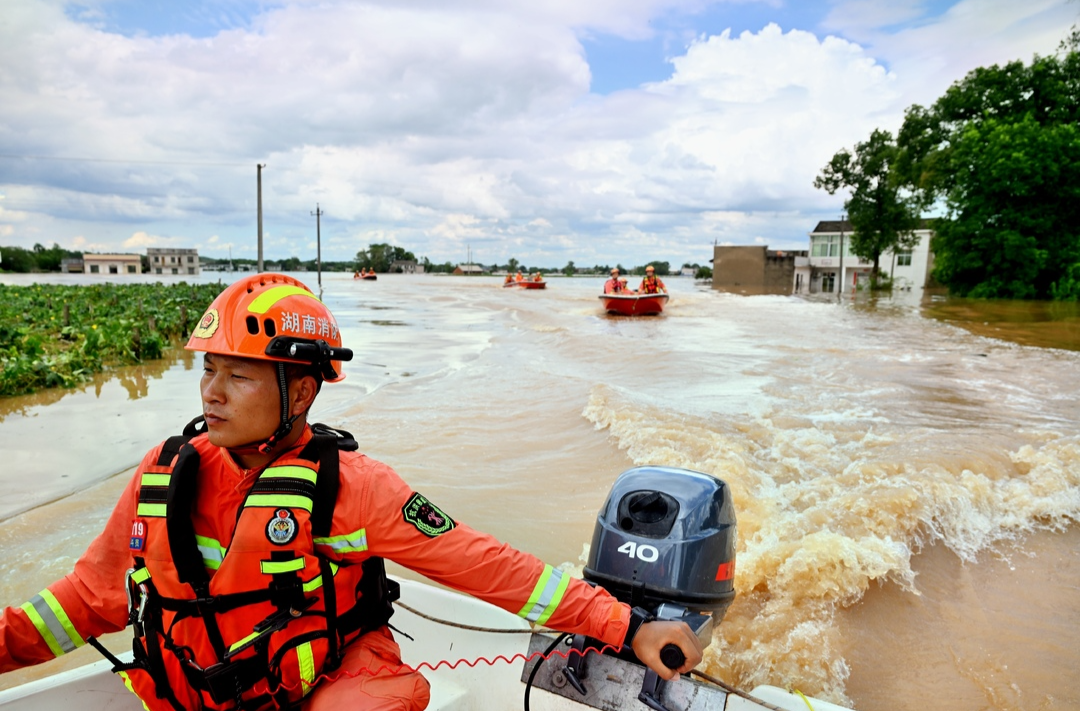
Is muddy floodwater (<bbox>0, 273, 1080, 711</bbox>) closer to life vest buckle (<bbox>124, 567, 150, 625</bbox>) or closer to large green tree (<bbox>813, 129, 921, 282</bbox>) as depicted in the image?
life vest buckle (<bbox>124, 567, 150, 625</bbox>)

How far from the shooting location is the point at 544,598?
1.74m

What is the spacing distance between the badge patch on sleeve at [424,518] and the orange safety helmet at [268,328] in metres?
0.43

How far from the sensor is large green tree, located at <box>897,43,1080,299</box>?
84.3 ft

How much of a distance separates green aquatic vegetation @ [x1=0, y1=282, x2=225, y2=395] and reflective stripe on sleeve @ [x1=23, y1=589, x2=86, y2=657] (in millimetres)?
8536

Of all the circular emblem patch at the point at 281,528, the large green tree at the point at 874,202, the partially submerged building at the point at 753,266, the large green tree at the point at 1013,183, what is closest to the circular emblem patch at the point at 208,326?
the circular emblem patch at the point at 281,528

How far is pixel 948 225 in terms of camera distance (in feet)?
96.5

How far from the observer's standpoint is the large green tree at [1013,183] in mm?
25688

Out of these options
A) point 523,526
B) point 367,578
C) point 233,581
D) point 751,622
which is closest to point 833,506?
point 751,622

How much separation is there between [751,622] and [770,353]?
1062 cm

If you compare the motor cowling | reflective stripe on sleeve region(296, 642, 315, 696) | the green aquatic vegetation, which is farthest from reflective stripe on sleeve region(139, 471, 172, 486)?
the green aquatic vegetation

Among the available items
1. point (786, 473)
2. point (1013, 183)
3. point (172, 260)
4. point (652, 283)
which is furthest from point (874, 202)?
point (172, 260)

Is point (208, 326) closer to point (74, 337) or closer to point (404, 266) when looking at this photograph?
point (74, 337)

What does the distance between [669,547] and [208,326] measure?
1704mm

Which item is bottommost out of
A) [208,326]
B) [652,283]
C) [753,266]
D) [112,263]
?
[208,326]
